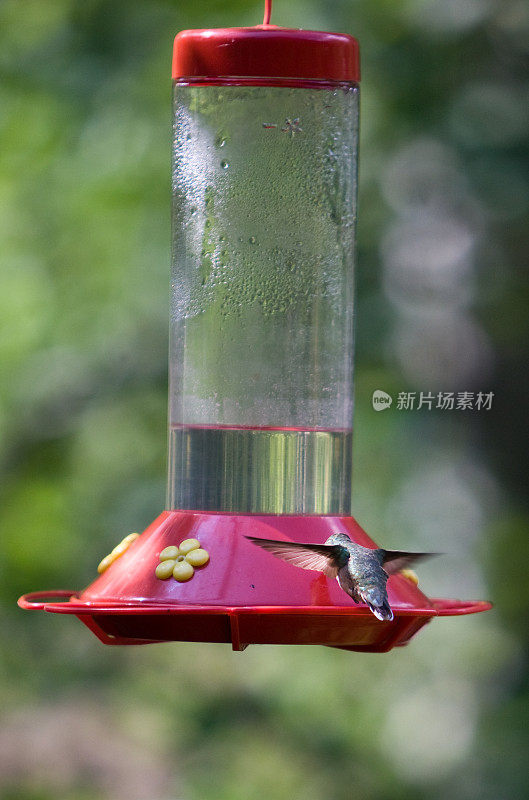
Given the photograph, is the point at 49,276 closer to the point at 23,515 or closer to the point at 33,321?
the point at 33,321

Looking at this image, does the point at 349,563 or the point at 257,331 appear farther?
the point at 257,331

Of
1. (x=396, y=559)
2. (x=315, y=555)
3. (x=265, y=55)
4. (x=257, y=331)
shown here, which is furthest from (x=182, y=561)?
(x=265, y=55)

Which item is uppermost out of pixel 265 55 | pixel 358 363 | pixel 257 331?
pixel 265 55

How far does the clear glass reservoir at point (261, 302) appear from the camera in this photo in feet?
8.66

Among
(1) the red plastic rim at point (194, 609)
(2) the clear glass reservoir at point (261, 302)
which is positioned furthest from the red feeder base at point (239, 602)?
(2) the clear glass reservoir at point (261, 302)

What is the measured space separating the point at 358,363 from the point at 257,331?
4.01 m

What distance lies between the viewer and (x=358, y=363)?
669 centimetres

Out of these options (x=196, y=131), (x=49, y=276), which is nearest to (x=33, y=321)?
(x=49, y=276)

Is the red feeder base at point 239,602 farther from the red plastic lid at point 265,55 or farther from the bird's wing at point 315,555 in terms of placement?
the red plastic lid at point 265,55

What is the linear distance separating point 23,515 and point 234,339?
4478mm

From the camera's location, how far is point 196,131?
2.79 meters

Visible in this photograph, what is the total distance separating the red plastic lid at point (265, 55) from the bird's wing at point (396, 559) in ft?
3.20

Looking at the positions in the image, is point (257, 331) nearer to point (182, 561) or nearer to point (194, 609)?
point (182, 561)

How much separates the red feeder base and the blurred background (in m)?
4.07
